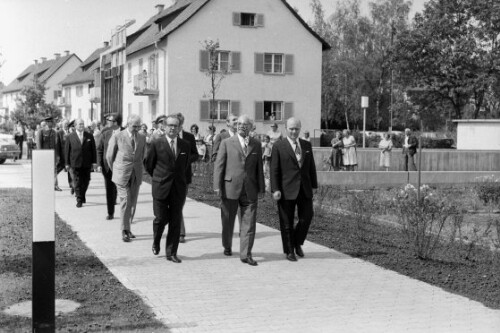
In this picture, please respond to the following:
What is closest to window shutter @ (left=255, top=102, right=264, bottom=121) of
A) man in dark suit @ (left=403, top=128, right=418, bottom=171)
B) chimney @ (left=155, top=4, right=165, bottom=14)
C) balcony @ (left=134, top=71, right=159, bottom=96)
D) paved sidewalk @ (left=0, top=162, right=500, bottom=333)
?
balcony @ (left=134, top=71, right=159, bottom=96)

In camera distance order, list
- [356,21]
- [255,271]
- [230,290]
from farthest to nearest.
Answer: [356,21], [255,271], [230,290]

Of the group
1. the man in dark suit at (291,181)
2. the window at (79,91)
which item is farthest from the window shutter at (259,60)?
the window at (79,91)

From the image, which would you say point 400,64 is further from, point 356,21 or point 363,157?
point 363,157

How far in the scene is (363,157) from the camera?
27141mm

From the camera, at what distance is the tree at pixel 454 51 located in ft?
167

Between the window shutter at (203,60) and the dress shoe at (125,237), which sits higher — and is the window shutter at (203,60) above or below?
above

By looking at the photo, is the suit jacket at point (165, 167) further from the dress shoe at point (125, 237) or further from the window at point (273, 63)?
the window at point (273, 63)

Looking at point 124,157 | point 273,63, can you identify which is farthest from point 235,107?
point 124,157

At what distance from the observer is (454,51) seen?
5188 cm

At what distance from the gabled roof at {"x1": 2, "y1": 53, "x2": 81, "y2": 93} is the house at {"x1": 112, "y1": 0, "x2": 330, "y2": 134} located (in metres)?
45.8

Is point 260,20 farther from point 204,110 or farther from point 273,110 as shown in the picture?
point 204,110

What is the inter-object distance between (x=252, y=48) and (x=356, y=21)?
24.1m

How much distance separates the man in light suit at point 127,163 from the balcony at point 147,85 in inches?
1273

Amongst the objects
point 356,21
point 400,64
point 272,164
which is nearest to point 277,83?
point 400,64
